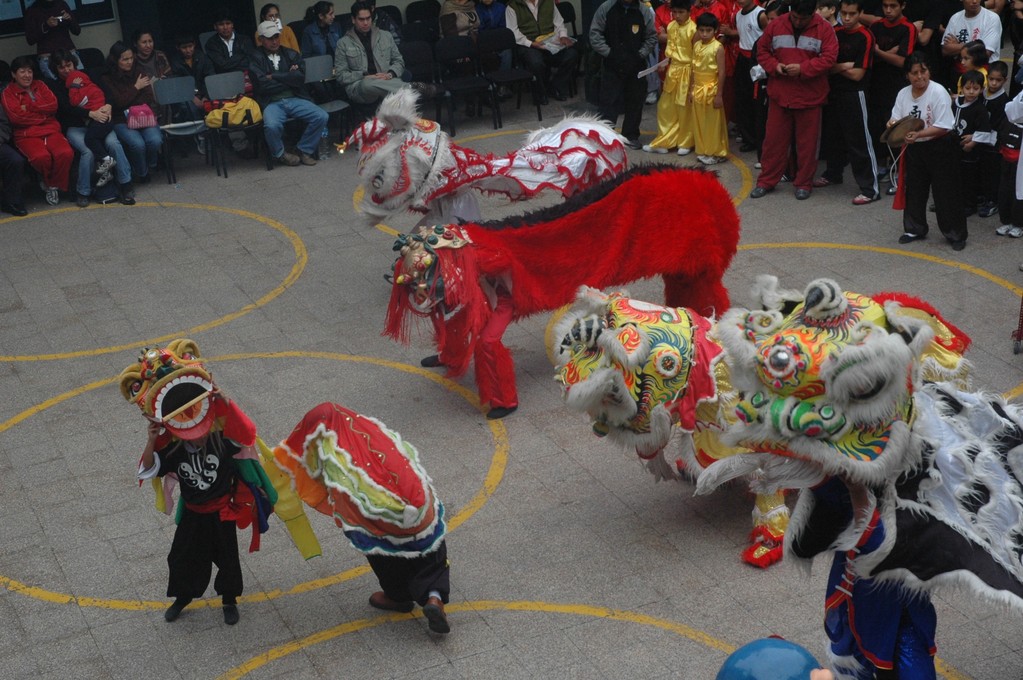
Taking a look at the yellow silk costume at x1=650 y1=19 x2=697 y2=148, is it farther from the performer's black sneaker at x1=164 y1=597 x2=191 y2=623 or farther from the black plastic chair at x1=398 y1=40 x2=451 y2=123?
the performer's black sneaker at x1=164 y1=597 x2=191 y2=623

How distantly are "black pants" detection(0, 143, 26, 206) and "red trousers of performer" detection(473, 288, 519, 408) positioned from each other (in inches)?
271

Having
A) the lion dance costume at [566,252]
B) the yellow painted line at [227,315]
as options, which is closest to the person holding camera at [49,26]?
the yellow painted line at [227,315]

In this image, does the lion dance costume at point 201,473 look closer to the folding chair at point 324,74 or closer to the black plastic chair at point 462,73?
the folding chair at point 324,74

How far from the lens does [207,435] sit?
20.8 feet

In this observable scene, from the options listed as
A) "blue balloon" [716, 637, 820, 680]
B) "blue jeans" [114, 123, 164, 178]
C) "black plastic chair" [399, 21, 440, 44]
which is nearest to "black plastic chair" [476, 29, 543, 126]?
"black plastic chair" [399, 21, 440, 44]

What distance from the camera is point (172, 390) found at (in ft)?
20.1

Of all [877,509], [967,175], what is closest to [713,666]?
[877,509]

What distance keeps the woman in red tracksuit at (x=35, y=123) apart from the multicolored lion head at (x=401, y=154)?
512 cm

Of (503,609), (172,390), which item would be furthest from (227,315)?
(503,609)

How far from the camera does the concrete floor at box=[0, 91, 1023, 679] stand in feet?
21.5

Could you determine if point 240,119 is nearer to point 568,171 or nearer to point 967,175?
point 568,171

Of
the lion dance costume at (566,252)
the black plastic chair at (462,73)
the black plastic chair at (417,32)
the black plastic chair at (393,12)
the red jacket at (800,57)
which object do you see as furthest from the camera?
the black plastic chair at (393,12)

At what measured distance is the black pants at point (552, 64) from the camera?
1576 centimetres

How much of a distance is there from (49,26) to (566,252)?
333 inches
